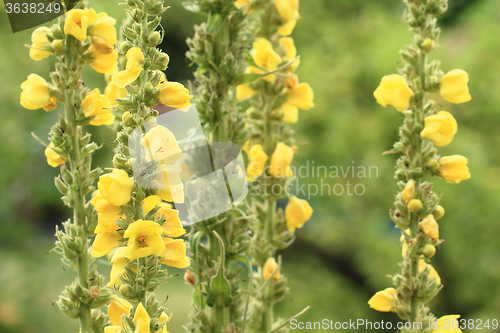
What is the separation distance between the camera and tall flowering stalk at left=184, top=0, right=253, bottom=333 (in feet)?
2.23

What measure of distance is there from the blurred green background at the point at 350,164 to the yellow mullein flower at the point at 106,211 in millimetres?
1347

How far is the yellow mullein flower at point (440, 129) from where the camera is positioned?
0.64 metres

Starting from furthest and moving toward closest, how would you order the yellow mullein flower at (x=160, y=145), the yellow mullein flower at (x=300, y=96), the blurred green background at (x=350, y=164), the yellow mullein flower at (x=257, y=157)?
the blurred green background at (x=350, y=164) < the yellow mullein flower at (x=300, y=96) < the yellow mullein flower at (x=257, y=157) < the yellow mullein flower at (x=160, y=145)

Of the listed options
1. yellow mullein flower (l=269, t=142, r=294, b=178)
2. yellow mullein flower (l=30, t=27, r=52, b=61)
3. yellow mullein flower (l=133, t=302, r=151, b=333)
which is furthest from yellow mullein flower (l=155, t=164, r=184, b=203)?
yellow mullein flower (l=269, t=142, r=294, b=178)

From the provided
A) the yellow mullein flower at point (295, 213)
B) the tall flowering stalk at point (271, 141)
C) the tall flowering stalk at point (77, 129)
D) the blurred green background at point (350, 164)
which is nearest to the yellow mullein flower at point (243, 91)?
the tall flowering stalk at point (271, 141)

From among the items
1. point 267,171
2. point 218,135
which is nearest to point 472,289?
point 267,171

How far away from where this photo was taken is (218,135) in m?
0.71

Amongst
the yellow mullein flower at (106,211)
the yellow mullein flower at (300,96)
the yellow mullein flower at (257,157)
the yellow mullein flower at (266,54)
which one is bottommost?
the yellow mullein flower at (257,157)

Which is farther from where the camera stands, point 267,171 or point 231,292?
point 267,171

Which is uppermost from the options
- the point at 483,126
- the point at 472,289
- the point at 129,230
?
the point at 129,230

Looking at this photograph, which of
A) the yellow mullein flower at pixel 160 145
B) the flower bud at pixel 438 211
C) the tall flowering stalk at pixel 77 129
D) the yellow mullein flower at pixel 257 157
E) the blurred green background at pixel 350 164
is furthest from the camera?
the blurred green background at pixel 350 164

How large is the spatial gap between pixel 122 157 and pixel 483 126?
8.04ft

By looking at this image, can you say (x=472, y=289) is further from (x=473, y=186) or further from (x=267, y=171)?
(x=267, y=171)

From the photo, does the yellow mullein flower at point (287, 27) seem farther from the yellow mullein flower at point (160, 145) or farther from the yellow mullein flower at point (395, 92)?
the yellow mullein flower at point (160, 145)
